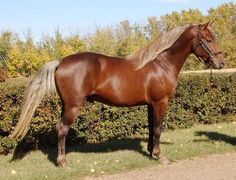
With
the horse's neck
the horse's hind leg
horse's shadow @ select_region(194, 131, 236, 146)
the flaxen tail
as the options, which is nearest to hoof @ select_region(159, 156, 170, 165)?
the horse's neck

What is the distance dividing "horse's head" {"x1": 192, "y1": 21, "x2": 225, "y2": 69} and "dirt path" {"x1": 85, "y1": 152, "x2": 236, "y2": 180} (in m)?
1.67

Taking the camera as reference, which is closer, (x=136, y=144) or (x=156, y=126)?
(x=156, y=126)

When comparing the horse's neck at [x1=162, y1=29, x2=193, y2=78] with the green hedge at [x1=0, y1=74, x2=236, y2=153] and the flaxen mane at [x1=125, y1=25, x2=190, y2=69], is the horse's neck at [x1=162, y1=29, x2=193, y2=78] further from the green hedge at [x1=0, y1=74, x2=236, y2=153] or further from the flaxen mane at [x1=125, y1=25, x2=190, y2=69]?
the green hedge at [x1=0, y1=74, x2=236, y2=153]

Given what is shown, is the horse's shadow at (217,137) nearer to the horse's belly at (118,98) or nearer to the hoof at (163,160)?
the hoof at (163,160)

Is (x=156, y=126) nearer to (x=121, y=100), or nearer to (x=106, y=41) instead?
(x=121, y=100)

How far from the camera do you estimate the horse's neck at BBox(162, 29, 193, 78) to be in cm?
679

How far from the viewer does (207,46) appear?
6672 millimetres

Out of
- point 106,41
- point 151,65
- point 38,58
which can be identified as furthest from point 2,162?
point 106,41

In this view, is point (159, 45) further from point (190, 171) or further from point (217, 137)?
point (217, 137)

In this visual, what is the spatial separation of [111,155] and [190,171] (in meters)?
1.67

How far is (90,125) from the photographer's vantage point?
848cm

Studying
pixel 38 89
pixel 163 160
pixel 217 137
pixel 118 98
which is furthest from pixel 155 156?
pixel 217 137

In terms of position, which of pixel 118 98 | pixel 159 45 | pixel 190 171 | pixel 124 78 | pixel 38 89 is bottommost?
pixel 190 171

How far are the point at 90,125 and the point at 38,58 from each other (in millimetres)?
15791
